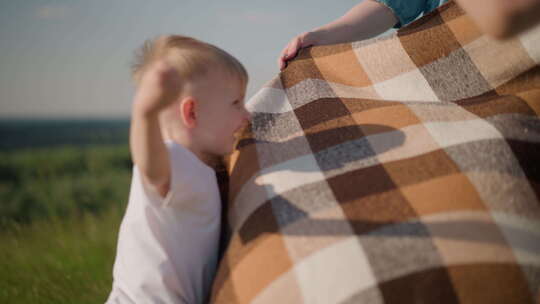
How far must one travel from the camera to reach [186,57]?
1305 millimetres

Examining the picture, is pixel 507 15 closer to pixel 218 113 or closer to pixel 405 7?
pixel 218 113

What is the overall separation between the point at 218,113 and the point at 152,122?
335 millimetres

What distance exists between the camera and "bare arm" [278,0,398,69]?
1843 millimetres

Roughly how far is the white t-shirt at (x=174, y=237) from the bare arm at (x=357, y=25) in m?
0.78

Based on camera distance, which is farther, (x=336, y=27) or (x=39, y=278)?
(x=39, y=278)

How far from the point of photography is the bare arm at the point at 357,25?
72.6 inches

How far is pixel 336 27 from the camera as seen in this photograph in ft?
6.12

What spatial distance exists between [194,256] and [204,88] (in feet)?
1.53

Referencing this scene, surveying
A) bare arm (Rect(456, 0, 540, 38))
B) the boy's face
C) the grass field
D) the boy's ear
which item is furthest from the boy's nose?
the grass field

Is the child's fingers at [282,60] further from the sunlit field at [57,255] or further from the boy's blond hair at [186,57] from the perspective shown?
the sunlit field at [57,255]

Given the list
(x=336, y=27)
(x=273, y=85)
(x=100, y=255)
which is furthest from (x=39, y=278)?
(x=336, y=27)

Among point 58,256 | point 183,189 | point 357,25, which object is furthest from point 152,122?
point 58,256

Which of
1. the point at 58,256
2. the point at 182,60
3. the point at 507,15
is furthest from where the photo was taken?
the point at 58,256

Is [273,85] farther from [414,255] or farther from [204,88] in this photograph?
[414,255]
